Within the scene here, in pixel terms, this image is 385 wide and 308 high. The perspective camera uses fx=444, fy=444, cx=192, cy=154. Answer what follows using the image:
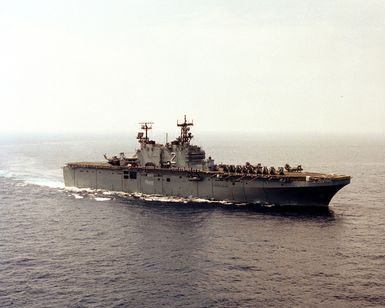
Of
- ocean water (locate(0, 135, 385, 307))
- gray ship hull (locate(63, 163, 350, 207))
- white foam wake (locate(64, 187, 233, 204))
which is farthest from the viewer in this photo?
white foam wake (locate(64, 187, 233, 204))

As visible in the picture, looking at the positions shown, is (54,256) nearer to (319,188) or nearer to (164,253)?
(164,253)

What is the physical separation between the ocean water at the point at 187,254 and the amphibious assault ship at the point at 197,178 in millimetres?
2334

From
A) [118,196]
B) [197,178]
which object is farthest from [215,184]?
[118,196]

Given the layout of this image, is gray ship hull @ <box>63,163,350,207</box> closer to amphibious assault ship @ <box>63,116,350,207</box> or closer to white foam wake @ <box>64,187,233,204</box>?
amphibious assault ship @ <box>63,116,350,207</box>

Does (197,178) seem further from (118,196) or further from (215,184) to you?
(118,196)

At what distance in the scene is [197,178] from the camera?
187 feet

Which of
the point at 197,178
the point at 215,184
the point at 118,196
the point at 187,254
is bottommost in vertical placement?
the point at 187,254

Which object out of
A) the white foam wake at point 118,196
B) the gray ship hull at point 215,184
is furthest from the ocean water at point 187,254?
the gray ship hull at point 215,184

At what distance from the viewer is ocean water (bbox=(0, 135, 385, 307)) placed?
27547 millimetres

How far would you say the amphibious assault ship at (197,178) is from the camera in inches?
2003

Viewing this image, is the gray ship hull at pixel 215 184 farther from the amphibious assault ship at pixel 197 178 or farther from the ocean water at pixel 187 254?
the ocean water at pixel 187 254

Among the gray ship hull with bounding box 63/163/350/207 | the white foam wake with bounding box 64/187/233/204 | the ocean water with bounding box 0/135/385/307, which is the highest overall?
the gray ship hull with bounding box 63/163/350/207

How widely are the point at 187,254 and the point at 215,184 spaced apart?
829 inches

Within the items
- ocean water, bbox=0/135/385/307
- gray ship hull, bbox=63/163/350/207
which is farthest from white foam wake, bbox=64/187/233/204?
ocean water, bbox=0/135/385/307
